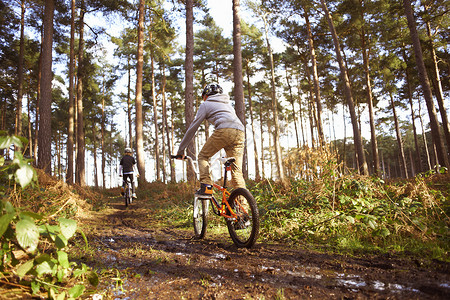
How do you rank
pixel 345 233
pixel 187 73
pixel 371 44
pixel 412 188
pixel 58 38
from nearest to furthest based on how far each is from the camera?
pixel 345 233 < pixel 412 188 < pixel 187 73 < pixel 58 38 < pixel 371 44

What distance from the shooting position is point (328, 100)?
29.3 m

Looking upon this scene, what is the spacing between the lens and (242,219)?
350 cm

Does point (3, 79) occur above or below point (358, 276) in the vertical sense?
above

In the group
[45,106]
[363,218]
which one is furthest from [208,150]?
[45,106]

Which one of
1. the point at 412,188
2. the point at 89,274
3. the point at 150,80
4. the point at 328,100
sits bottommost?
the point at 89,274

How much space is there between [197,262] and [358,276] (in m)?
1.67

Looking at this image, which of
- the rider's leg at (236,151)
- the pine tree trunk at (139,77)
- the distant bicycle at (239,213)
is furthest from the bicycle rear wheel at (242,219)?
the pine tree trunk at (139,77)

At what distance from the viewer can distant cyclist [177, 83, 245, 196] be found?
12.5ft

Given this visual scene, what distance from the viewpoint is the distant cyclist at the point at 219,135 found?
150 inches

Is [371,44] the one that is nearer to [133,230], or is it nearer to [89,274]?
[133,230]

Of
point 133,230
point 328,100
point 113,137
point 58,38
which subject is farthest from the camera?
point 113,137

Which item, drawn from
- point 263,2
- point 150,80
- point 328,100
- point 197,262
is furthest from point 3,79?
point 328,100

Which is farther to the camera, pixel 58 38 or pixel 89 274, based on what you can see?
pixel 58 38

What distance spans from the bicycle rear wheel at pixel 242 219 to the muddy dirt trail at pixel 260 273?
15 centimetres
